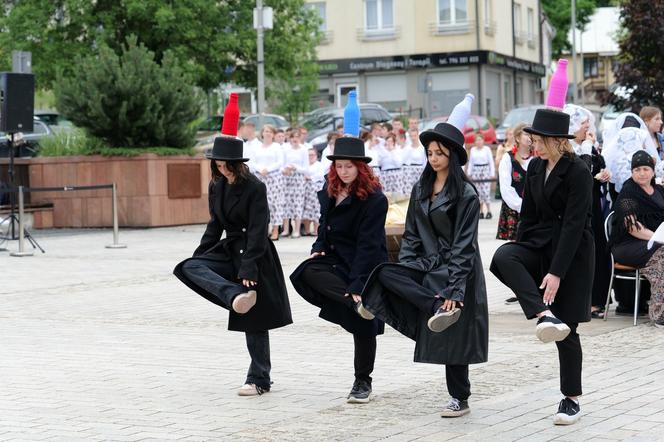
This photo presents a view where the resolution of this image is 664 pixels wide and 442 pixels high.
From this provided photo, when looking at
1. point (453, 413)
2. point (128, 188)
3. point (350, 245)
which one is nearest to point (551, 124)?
point (350, 245)

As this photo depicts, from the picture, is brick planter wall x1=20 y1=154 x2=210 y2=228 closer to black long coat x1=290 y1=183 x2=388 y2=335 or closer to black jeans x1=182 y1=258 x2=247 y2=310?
black jeans x1=182 y1=258 x2=247 y2=310

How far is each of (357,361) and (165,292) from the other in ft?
21.7

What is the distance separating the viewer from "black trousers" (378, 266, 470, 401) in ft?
23.2

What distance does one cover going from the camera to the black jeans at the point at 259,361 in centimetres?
826

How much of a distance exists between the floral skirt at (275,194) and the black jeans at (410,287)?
1431 centimetres

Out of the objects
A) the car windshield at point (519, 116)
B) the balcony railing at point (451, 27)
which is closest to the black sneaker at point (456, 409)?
the car windshield at point (519, 116)

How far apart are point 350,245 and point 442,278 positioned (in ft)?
3.08

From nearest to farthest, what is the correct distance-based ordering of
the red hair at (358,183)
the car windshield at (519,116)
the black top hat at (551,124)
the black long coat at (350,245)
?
the black top hat at (551,124) → the black long coat at (350,245) → the red hair at (358,183) → the car windshield at (519,116)

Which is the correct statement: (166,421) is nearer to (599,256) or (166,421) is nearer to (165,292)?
(599,256)

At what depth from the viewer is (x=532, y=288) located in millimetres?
7102

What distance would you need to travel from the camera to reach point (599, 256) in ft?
37.5

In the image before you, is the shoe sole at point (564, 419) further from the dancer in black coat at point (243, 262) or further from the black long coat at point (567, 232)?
the dancer in black coat at point (243, 262)

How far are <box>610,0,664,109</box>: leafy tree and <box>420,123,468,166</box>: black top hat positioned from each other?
1488 cm

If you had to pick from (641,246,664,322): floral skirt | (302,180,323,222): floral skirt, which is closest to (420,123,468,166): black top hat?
(641,246,664,322): floral skirt
